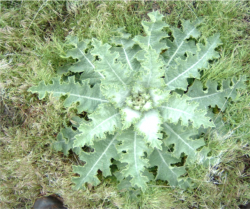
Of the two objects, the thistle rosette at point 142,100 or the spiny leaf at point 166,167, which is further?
the spiny leaf at point 166,167

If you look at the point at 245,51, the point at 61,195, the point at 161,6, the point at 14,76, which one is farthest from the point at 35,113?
the point at 245,51

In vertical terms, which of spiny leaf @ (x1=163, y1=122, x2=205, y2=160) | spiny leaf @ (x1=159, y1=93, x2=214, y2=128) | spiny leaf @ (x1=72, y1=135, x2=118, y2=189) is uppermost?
spiny leaf @ (x1=159, y1=93, x2=214, y2=128)

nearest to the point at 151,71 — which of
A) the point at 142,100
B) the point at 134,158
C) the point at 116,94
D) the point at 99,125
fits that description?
the point at 142,100

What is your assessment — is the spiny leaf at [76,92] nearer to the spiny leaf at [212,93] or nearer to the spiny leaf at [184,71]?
the spiny leaf at [184,71]

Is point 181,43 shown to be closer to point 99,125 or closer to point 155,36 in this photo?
point 155,36

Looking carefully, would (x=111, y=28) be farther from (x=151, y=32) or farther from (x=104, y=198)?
(x=104, y=198)

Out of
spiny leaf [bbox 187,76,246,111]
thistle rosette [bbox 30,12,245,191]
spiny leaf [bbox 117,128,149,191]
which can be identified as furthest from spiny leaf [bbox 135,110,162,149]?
spiny leaf [bbox 187,76,246,111]

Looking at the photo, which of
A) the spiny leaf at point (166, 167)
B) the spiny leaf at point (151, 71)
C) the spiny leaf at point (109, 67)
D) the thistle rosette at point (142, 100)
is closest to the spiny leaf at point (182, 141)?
the thistle rosette at point (142, 100)

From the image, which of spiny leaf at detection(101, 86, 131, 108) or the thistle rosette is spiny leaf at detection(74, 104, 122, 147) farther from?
spiny leaf at detection(101, 86, 131, 108)
